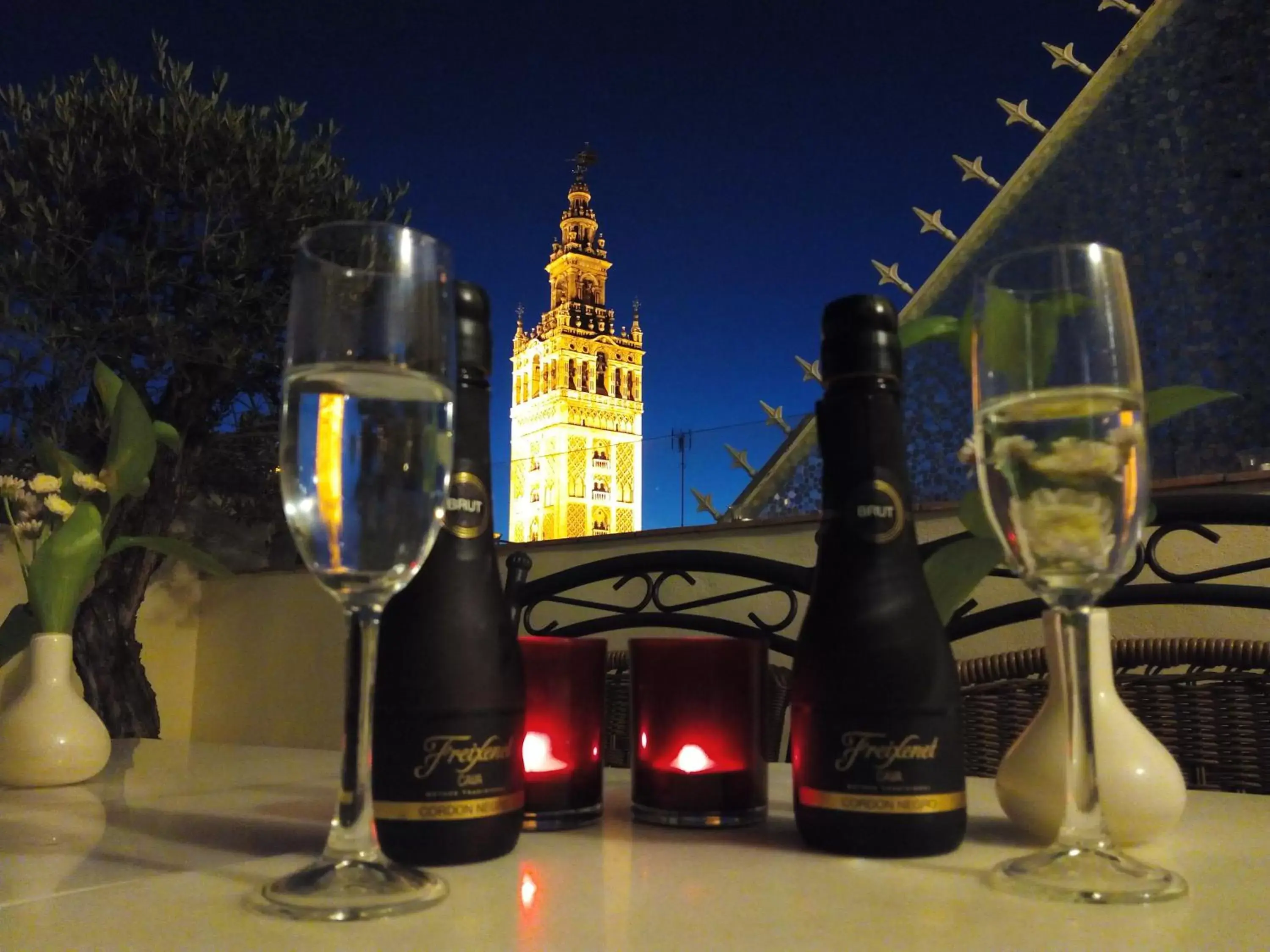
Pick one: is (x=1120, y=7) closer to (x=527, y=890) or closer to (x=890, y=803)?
(x=890, y=803)

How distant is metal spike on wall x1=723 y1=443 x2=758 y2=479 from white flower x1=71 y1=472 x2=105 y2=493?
1614 mm

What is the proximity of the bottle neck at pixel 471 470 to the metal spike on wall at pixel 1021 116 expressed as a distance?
6.97 feet

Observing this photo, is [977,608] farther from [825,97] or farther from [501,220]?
[501,220]

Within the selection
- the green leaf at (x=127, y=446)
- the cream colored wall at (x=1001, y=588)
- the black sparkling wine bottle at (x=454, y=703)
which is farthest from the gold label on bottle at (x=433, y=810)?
the cream colored wall at (x=1001, y=588)

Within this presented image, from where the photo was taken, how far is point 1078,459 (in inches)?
16.4

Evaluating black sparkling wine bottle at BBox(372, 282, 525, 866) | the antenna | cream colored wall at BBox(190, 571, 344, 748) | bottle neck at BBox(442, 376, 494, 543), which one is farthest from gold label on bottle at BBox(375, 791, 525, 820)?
cream colored wall at BBox(190, 571, 344, 748)

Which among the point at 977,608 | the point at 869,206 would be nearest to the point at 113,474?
the point at 977,608

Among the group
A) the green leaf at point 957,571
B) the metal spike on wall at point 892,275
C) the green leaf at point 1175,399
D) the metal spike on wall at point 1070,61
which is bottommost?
the green leaf at point 957,571

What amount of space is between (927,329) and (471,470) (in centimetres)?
29

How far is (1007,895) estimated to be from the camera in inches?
14.7

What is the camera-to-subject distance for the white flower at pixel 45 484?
946 mm

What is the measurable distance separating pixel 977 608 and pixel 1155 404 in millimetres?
1192

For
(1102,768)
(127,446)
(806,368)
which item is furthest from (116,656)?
(1102,768)

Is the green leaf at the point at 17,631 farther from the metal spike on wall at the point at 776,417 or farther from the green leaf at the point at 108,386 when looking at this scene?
the metal spike on wall at the point at 776,417
